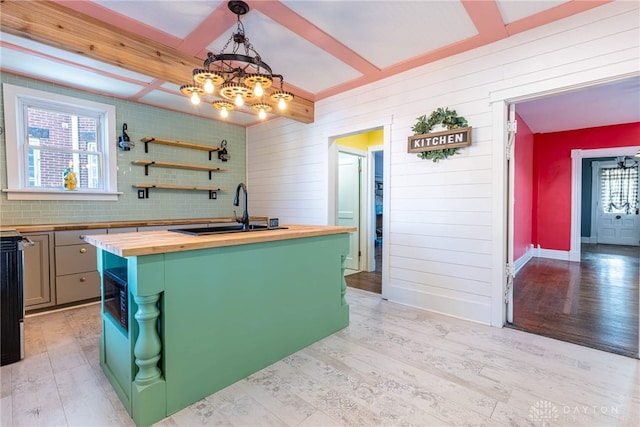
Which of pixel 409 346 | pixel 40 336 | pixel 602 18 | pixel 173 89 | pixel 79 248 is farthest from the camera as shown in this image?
pixel 173 89

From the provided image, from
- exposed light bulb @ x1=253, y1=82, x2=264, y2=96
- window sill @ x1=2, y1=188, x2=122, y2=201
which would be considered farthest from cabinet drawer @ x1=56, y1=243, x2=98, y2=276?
exposed light bulb @ x1=253, y1=82, x2=264, y2=96

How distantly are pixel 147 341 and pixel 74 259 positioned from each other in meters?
2.53

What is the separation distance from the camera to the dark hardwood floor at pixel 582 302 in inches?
102

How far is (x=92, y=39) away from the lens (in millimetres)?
2365

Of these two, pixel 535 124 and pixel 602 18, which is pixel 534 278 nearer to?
pixel 535 124

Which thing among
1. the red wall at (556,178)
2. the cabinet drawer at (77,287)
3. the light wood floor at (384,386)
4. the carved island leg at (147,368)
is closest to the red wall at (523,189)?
the red wall at (556,178)

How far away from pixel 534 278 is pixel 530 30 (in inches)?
144

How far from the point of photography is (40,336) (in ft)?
8.58

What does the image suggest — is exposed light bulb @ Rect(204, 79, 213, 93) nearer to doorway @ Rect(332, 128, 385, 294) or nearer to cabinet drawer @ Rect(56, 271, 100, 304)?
cabinet drawer @ Rect(56, 271, 100, 304)

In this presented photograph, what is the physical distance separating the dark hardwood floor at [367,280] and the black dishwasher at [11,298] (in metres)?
3.39

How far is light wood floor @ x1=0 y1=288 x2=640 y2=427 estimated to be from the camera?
1609mm

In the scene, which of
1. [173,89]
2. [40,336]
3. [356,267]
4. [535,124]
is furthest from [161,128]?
[535,124]

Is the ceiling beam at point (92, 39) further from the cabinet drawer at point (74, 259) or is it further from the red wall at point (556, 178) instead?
the red wall at point (556, 178)

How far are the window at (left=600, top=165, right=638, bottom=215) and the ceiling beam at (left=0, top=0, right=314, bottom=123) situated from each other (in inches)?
428
